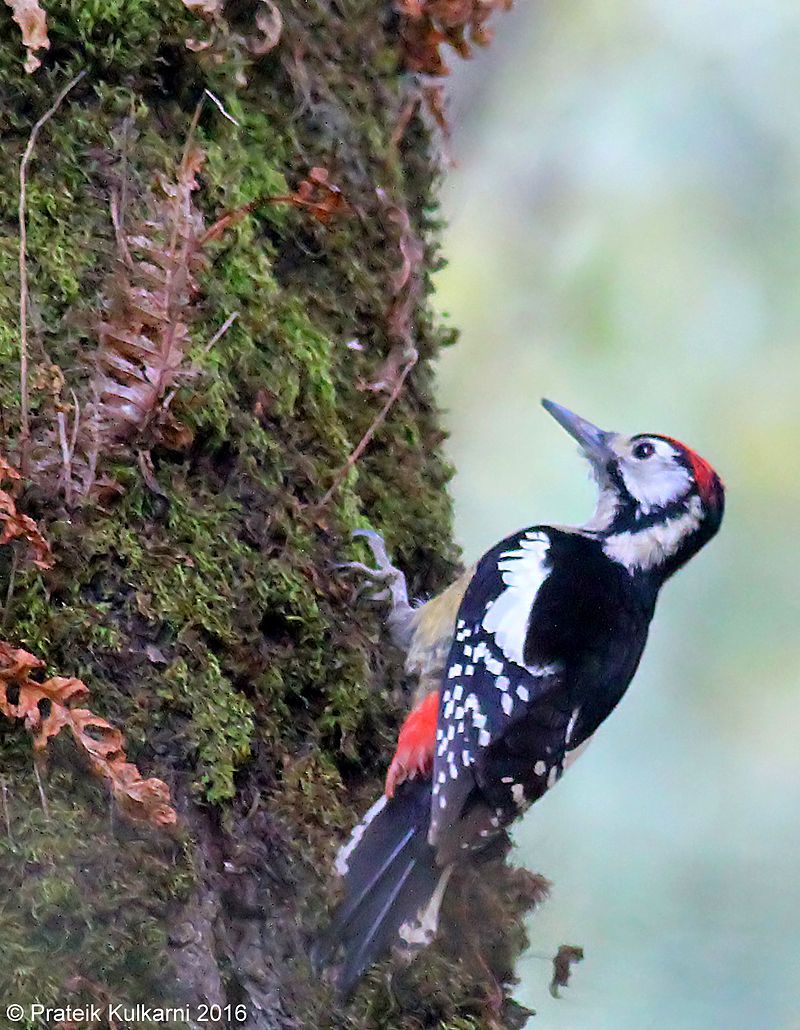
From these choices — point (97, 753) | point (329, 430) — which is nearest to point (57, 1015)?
point (97, 753)

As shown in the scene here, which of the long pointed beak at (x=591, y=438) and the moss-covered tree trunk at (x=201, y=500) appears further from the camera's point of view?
the long pointed beak at (x=591, y=438)

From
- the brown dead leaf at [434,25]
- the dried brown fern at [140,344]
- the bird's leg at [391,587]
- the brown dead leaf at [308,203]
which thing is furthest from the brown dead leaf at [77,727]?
the brown dead leaf at [434,25]

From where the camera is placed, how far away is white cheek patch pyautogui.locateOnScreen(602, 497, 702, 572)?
263 centimetres

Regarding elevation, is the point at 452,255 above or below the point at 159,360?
above

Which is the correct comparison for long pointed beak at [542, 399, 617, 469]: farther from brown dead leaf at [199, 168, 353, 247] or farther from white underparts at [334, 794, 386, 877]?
white underparts at [334, 794, 386, 877]

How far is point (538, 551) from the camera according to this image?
2.51 m

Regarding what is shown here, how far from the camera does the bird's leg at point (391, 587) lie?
2.12 m

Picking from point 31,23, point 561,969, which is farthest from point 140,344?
point 561,969

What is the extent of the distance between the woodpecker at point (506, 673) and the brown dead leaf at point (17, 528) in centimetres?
63

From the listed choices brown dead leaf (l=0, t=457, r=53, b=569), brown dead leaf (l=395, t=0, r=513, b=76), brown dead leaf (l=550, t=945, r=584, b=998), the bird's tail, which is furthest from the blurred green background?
brown dead leaf (l=0, t=457, r=53, b=569)

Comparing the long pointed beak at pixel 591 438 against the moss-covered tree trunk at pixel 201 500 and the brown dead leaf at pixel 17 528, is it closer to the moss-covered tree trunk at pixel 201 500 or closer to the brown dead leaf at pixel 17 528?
the moss-covered tree trunk at pixel 201 500

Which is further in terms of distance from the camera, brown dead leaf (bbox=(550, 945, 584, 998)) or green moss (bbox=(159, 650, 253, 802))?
brown dead leaf (bbox=(550, 945, 584, 998))

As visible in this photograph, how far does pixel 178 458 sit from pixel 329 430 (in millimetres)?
355

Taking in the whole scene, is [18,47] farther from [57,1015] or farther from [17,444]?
[57,1015]
